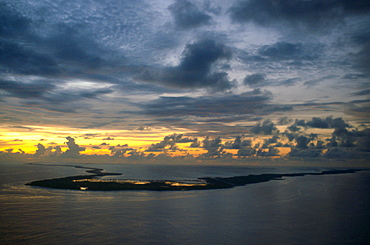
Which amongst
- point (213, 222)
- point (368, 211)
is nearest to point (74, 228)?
point (213, 222)

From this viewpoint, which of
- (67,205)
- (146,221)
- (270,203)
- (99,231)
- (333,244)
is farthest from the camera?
(270,203)

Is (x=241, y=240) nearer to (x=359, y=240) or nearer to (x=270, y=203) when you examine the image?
(x=359, y=240)

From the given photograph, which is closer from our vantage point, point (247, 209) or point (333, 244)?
point (333, 244)

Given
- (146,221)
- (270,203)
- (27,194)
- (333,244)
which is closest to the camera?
(333,244)

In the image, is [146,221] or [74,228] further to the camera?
[146,221]

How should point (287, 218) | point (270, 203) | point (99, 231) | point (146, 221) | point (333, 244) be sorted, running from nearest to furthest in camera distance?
point (333, 244), point (99, 231), point (146, 221), point (287, 218), point (270, 203)

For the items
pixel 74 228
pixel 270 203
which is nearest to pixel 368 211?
pixel 270 203

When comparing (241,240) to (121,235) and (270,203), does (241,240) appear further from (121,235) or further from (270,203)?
(270,203)

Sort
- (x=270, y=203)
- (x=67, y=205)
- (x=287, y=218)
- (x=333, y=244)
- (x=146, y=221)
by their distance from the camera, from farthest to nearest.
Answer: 1. (x=270, y=203)
2. (x=67, y=205)
3. (x=287, y=218)
4. (x=146, y=221)
5. (x=333, y=244)
